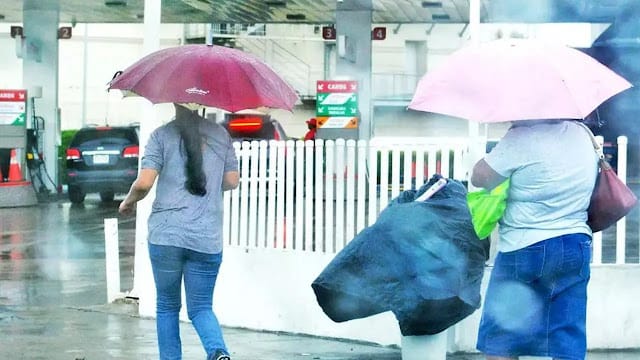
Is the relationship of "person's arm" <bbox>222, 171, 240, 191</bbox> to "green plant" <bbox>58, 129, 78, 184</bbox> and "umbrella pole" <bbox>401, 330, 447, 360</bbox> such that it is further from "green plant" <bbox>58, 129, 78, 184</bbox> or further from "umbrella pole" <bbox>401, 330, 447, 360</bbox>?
"green plant" <bbox>58, 129, 78, 184</bbox>

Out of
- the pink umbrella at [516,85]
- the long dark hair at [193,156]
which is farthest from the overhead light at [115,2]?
the pink umbrella at [516,85]

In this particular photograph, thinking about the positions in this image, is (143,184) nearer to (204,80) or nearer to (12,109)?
(204,80)

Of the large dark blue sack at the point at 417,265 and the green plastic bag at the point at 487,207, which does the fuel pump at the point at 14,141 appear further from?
the green plastic bag at the point at 487,207

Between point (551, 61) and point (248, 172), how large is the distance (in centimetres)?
328

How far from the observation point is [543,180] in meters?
4.76

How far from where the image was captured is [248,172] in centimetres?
774

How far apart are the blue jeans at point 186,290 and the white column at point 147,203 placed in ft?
7.90

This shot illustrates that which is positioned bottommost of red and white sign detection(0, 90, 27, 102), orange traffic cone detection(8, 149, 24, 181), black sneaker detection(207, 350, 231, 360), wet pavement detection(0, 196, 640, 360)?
wet pavement detection(0, 196, 640, 360)

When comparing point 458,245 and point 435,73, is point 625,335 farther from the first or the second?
point 435,73

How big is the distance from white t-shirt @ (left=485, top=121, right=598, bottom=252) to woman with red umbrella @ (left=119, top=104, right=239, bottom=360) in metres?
1.50

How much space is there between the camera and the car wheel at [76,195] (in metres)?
21.2

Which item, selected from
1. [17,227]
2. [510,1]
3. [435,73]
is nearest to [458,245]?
[435,73]

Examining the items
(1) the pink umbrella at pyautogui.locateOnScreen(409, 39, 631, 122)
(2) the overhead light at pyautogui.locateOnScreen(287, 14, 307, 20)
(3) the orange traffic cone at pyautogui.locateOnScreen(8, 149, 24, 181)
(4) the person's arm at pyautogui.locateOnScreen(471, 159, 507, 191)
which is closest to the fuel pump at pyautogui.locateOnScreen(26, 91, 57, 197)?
(3) the orange traffic cone at pyautogui.locateOnScreen(8, 149, 24, 181)

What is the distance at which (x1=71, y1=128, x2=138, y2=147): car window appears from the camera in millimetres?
21328
